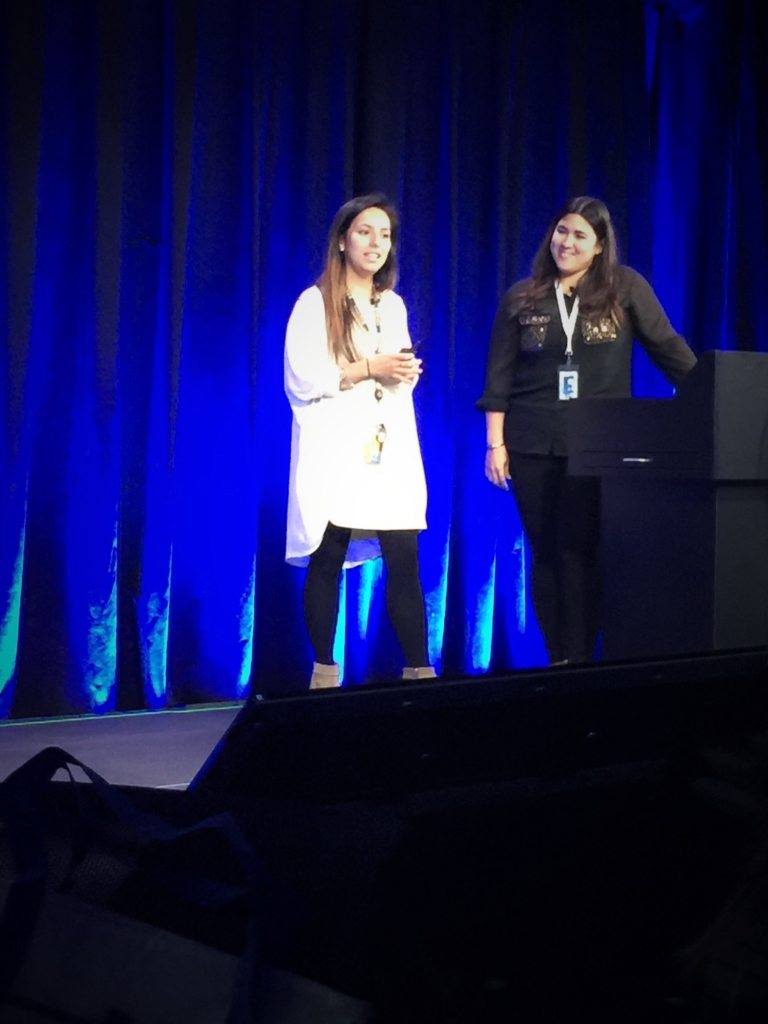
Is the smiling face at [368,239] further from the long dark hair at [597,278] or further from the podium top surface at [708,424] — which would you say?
the podium top surface at [708,424]

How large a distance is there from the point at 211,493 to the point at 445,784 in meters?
2.50

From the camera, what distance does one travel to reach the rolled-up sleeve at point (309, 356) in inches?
115

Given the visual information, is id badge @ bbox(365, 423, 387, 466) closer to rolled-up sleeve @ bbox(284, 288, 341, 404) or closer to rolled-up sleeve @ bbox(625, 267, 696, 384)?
rolled-up sleeve @ bbox(284, 288, 341, 404)

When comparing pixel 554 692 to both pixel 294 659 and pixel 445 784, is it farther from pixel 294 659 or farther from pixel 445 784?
pixel 294 659

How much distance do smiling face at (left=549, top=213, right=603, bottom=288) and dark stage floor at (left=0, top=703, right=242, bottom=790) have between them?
159cm

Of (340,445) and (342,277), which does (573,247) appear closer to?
(342,277)

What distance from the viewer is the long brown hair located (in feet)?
9.66

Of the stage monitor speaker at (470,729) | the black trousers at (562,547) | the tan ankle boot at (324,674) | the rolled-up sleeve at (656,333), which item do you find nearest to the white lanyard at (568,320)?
the rolled-up sleeve at (656,333)

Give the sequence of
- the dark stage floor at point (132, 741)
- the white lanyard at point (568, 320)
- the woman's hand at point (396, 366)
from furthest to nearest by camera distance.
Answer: the white lanyard at point (568, 320), the woman's hand at point (396, 366), the dark stage floor at point (132, 741)

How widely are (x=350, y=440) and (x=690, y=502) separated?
1064 millimetres

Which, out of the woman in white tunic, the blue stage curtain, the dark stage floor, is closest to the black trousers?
the woman in white tunic

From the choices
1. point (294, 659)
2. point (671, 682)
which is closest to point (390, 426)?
point (294, 659)

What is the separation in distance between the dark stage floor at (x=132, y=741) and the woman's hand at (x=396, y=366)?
1056 millimetres

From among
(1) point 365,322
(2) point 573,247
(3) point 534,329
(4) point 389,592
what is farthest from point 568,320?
(4) point 389,592
